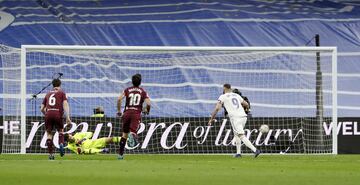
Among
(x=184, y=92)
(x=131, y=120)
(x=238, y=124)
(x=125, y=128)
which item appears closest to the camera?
(x=131, y=120)

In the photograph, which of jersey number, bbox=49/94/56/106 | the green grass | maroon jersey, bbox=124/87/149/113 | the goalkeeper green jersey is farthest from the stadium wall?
the green grass

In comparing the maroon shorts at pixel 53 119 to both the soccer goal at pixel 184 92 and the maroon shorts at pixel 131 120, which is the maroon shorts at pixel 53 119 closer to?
the maroon shorts at pixel 131 120

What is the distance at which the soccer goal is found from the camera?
28312 millimetres

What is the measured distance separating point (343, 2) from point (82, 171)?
24372 mm

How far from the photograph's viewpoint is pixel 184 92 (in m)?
33.0

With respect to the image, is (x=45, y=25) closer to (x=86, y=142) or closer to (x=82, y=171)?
(x=86, y=142)

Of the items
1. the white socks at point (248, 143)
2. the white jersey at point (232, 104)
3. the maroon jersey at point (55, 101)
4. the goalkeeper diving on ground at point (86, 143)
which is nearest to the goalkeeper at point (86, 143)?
the goalkeeper diving on ground at point (86, 143)

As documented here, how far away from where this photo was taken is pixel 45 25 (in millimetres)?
36844

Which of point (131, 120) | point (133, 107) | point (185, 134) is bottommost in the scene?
point (185, 134)

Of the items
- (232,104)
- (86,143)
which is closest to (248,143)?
(232,104)

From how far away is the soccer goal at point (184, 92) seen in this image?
28312 mm

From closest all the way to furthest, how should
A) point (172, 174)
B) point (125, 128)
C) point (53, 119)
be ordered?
point (172, 174), point (125, 128), point (53, 119)

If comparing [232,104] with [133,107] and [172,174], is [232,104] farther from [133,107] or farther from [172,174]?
[172,174]

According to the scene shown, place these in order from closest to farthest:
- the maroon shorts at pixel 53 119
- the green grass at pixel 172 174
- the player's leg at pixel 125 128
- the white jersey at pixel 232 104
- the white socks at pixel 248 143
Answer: the green grass at pixel 172 174 → the player's leg at pixel 125 128 → the maroon shorts at pixel 53 119 → the white socks at pixel 248 143 → the white jersey at pixel 232 104
